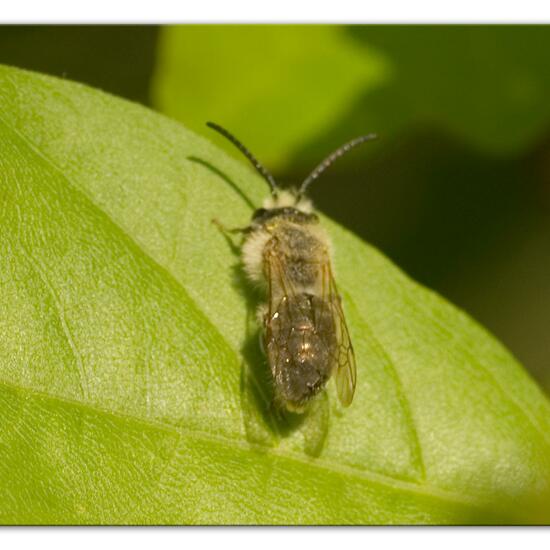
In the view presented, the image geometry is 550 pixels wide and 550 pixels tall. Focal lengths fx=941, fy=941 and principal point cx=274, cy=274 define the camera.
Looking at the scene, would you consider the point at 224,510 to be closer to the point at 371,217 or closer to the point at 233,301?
the point at 233,301

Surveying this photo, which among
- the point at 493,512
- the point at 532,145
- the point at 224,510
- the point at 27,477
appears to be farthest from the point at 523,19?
the point at 27,477

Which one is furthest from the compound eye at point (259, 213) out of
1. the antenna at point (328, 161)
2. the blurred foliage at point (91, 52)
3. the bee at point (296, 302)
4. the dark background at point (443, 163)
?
the blurred foliage at point (91, 52)

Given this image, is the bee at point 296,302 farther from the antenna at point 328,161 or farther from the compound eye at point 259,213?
the antenna at point 328,161

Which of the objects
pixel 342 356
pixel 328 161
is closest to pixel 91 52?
pixel 328 161

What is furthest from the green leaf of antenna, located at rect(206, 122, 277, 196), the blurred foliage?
the blurred foliage

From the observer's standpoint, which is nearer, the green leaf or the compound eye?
the green leaf

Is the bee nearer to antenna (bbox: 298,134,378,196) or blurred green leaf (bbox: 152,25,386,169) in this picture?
antenna (bbox: 298,134,378,196)

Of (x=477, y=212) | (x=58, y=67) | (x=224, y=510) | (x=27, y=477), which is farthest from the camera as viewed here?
(x=477, y=212)
